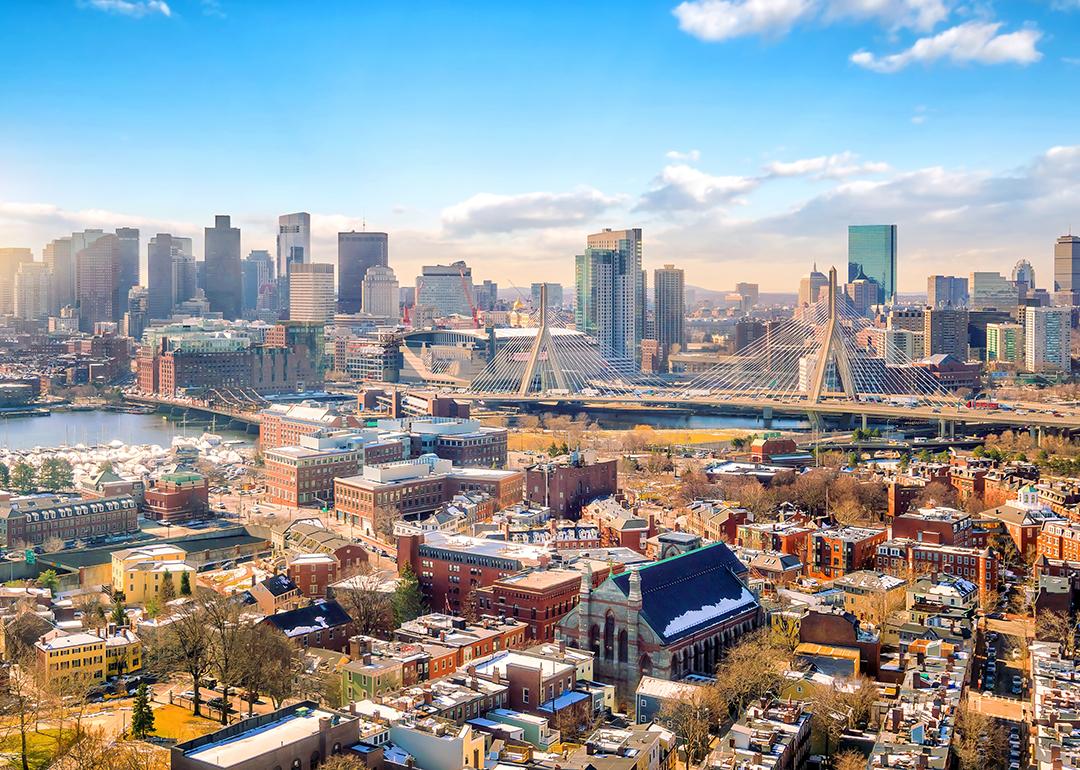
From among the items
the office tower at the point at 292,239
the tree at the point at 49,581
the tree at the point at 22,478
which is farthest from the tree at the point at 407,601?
the office tower at the point at 292,239

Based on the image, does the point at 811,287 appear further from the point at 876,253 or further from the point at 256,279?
the point at 256,279

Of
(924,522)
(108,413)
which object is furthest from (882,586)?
(108,413)

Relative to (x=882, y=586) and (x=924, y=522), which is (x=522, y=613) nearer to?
(x=882, y=586)

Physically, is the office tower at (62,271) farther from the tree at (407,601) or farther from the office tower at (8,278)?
the tree at (407,601)

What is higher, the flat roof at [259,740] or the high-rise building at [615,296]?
the high-rise building at [615,296]

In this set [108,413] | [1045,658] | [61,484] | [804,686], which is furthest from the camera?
[108,413]
